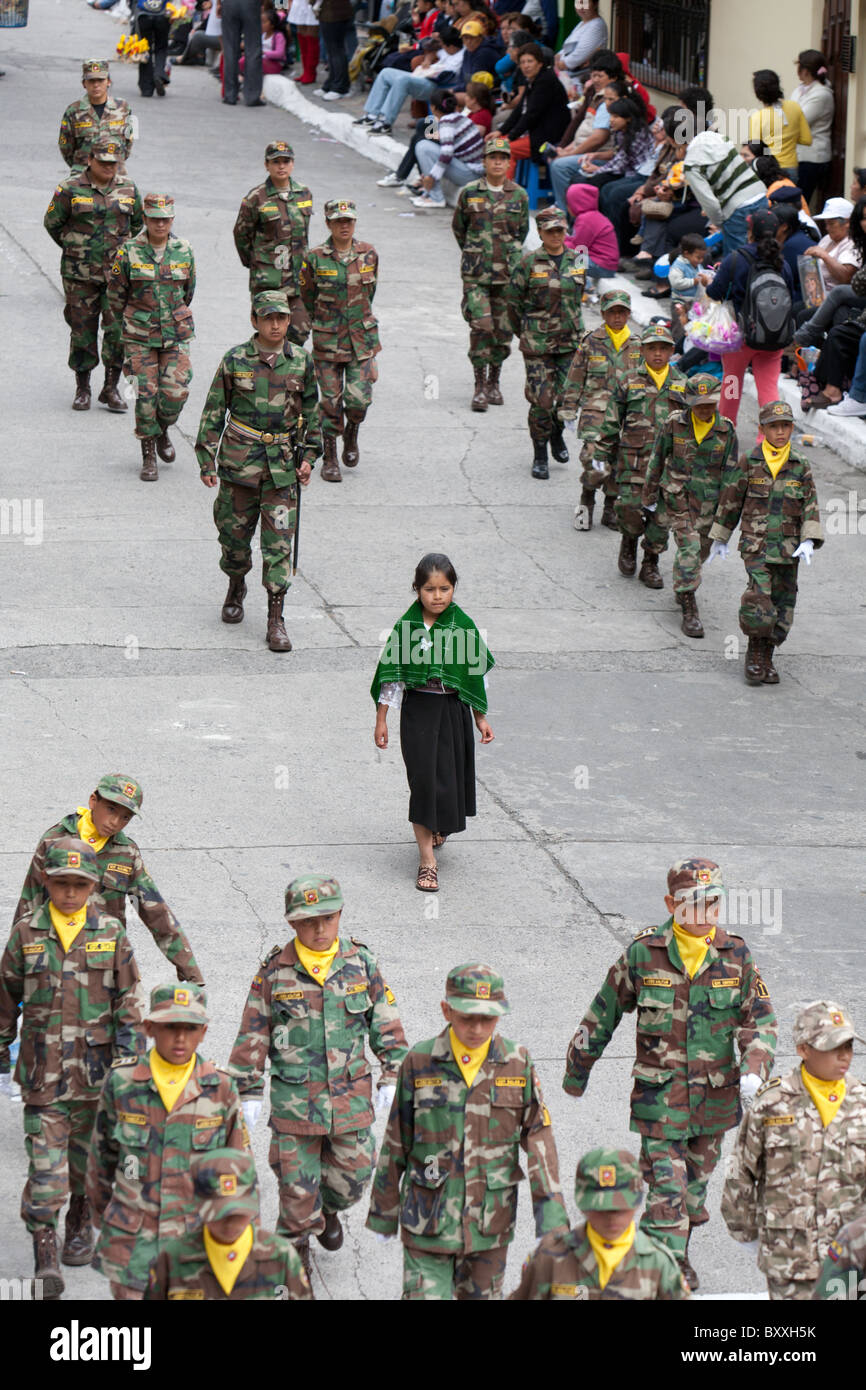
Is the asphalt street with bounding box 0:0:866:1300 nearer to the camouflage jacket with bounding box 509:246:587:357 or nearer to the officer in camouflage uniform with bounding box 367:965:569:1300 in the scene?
the officer in camouflage uniform with bounding box 367:965:569:1300

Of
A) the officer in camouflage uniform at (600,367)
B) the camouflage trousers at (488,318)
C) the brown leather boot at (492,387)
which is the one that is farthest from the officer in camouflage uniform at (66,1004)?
the brown leather boot at (492,387)

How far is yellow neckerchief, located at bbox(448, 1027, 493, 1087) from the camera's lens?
6.73m

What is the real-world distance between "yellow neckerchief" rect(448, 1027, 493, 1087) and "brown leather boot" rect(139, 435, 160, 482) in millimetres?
10081

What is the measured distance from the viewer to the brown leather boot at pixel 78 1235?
7.52 meters

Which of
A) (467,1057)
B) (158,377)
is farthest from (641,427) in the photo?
(467,1057)

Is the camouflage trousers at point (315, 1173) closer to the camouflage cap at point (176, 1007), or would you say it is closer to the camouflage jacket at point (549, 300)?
the camouflage cap at point (176, 1007)

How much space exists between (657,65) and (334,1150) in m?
19.4

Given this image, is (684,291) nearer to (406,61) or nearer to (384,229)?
(384,229)

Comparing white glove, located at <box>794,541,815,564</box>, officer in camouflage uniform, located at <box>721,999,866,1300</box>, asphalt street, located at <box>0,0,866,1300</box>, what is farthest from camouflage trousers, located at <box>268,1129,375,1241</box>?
white glove, located at <box>794,541,815,564</box>

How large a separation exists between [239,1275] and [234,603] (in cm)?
833

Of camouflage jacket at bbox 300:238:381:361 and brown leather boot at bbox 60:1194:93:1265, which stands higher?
camouflage jacket at bbox 300:238:381:361

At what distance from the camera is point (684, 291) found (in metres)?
19.1

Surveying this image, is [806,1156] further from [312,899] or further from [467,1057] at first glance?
[312,899]

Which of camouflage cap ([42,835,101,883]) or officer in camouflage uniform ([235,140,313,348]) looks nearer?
camouflage cap ([42,835,101,883])
